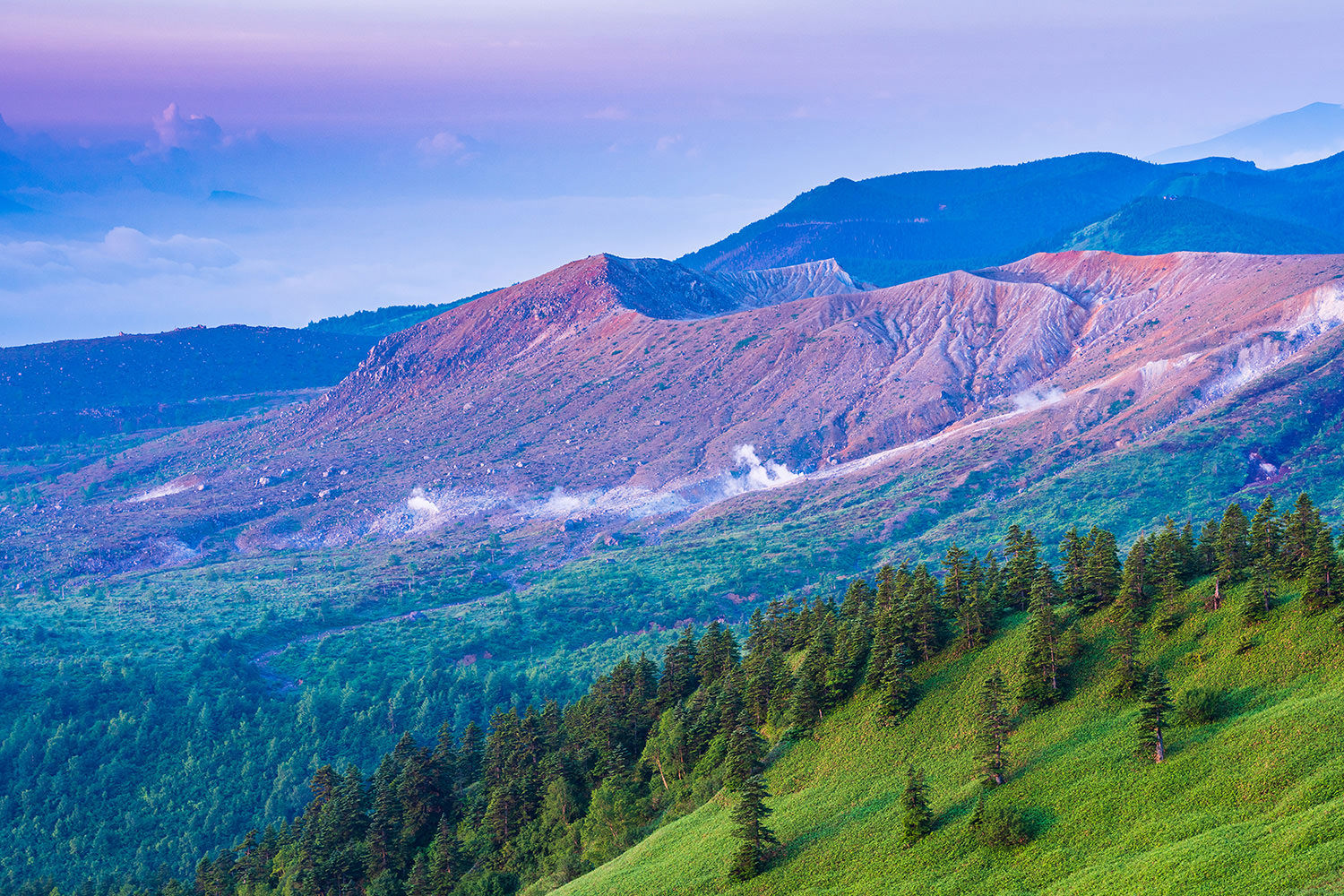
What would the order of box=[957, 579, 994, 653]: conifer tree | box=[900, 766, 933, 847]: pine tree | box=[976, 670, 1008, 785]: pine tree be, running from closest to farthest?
box=[900, 766, 933, 847]: pine tree < box=[976, 670, 1008, 785]: pine tree < box=[957, 579, 994, 653]: conifer tree

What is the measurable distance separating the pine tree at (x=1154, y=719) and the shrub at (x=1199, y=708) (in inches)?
58.0

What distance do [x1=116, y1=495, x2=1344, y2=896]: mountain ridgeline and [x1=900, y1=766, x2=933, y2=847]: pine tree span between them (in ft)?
0.44

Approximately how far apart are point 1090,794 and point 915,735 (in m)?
14.7

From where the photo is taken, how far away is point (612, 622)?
142500 millimetres

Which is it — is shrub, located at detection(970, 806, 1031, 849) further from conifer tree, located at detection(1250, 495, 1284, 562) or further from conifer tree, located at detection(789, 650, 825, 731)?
conifer tree, located at detection(1250, 495, 1284, 562)

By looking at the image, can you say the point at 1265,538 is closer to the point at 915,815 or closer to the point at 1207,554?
the point at 1207,554

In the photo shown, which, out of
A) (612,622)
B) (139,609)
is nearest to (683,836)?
(612,622)

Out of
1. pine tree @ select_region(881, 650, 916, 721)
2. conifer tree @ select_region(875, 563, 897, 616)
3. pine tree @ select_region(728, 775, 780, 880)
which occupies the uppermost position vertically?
conifer tree @ select_region(875, 563, 897, 616)

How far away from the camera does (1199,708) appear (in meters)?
51.8

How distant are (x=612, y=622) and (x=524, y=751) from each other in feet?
200

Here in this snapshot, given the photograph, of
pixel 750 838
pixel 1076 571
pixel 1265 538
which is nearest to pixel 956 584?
pixel 1076 571

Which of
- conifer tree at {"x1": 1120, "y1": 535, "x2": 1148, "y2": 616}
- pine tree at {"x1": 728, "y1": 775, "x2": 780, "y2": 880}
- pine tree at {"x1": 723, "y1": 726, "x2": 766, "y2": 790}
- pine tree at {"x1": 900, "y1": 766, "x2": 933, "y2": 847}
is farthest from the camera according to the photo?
pine tree at {"x1": 723, "y1": 726, "x2": 766, "y2": 790}

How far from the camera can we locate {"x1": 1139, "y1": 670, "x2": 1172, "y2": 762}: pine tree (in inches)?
1971

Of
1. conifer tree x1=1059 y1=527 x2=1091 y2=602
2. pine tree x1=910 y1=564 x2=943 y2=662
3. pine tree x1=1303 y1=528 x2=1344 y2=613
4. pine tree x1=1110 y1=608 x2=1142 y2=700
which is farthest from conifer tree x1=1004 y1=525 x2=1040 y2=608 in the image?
pine tree x1=1303 y1=528 x2=1344 y2=613
